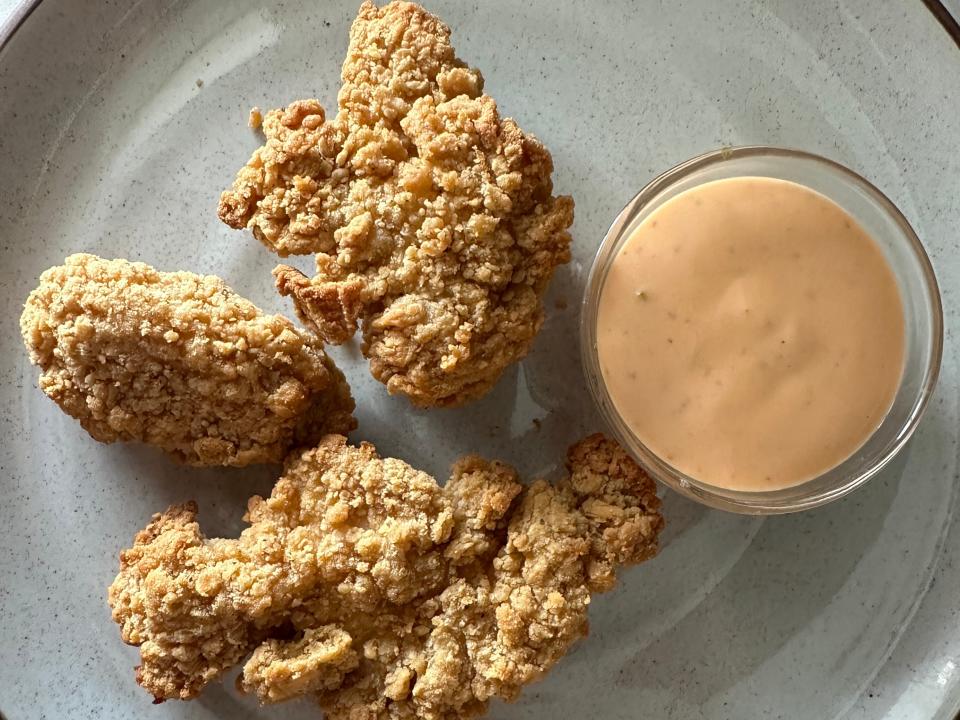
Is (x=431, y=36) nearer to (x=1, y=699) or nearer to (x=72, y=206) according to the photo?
(x=72, y=206)

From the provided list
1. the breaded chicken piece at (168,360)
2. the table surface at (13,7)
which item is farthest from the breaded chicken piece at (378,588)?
the table surface at (13,7)

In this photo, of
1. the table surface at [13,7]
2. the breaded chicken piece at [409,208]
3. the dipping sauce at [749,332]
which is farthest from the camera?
the table surface at [13,7]

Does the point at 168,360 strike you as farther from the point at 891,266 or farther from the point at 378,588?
the point at 891,266

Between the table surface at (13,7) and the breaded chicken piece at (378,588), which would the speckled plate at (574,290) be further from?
the breaded chicken piece at (378,588)

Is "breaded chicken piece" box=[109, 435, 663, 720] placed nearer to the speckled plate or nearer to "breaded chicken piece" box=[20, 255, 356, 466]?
"breaded chicken piece" box=[20, 255, 356, 466]

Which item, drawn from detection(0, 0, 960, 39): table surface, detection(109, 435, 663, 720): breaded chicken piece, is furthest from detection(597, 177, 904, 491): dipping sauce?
detection(0, 0, 960, 39): table surface
